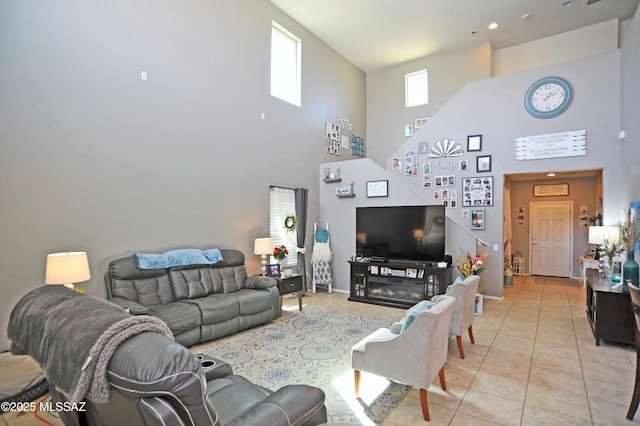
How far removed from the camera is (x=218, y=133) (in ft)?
17.5

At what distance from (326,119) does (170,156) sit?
408 cm

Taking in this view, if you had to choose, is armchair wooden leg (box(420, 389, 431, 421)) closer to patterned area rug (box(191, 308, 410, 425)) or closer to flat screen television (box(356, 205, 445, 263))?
patterned area rug (box(191, 308, 410, 425))

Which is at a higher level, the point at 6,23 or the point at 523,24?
the point at 523,24

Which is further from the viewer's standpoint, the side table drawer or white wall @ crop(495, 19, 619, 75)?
white wall @ crop(495, 19, 619, 75)

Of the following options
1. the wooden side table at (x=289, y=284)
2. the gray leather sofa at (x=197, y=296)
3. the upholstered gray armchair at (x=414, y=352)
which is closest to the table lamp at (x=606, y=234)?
the upholstered gray armchair at (x=414, y=352)

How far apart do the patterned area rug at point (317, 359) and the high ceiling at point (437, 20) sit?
19.1 feet

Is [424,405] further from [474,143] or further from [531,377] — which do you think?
[474,143]

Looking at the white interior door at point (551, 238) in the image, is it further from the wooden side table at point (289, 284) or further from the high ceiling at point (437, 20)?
the wooden side table at point (289, 284)

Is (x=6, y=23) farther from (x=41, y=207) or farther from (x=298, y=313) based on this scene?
(x=298, y=313)

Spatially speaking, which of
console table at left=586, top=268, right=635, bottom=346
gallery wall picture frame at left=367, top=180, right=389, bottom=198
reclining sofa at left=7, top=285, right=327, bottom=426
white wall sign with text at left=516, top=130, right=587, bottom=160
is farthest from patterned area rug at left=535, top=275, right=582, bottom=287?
reclining sofa at left=7, top=285, right=327, bottom=426

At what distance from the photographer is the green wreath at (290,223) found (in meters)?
6.52

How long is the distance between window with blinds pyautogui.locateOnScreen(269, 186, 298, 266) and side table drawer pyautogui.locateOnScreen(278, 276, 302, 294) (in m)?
0.88

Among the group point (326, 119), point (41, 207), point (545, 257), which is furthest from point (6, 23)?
point (545, 257)

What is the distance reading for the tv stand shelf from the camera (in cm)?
557
